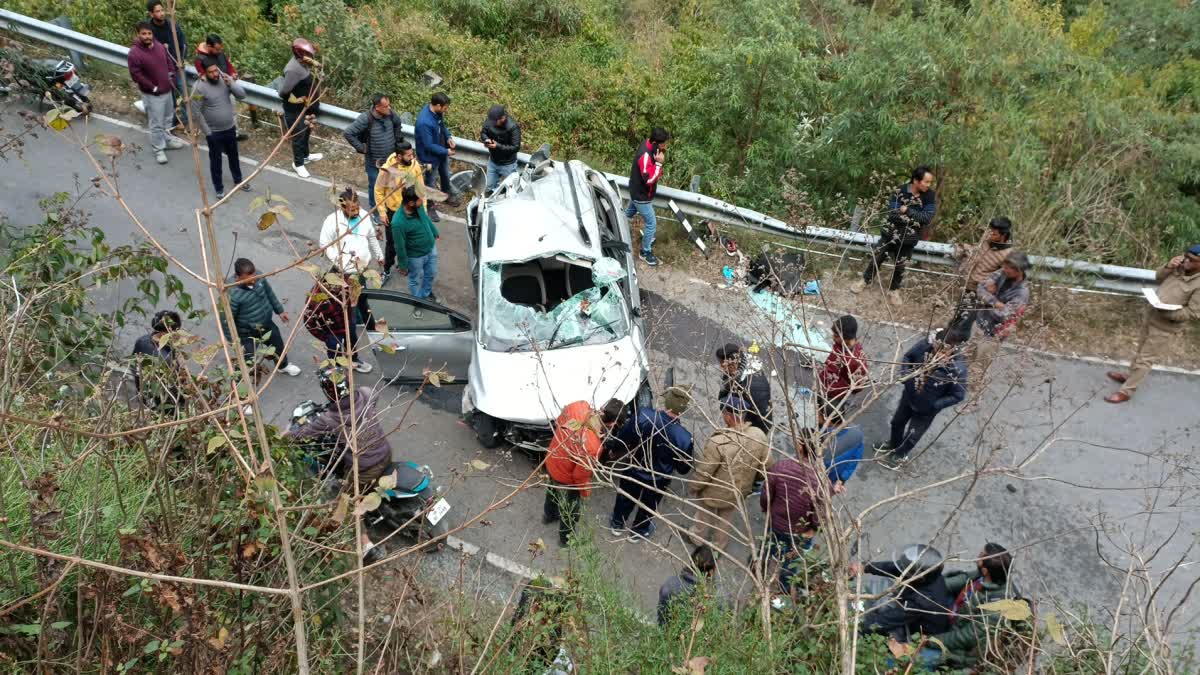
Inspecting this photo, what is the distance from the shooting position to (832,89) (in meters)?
10.2

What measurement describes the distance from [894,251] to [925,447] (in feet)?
8.45

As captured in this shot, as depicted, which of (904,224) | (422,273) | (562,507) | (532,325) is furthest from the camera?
(422,273)

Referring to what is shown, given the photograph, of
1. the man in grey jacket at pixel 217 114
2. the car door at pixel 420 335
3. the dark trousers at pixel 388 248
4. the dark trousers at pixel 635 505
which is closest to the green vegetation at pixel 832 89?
the man in grey jacket at pixel 217 114

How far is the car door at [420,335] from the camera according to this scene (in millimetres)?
7688

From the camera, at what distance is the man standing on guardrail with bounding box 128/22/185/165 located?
991 centimetres

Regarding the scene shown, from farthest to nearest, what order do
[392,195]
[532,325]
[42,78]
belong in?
[42,78], [392,195], [532,325]

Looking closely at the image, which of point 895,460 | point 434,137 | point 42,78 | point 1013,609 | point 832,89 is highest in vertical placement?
point 1013,609

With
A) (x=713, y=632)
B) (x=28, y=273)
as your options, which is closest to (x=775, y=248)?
(x=713, y=632)

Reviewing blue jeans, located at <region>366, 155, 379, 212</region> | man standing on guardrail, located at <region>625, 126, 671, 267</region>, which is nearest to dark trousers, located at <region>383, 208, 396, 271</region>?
blue jeans, located at <region>366, 155, 379, 212</region>

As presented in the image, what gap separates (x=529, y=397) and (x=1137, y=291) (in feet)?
22.9

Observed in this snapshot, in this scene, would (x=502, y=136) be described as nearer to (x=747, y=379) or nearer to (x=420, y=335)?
(x=420, y=335)

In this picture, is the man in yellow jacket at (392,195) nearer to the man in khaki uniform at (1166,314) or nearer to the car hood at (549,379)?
the car hood at (549,379)

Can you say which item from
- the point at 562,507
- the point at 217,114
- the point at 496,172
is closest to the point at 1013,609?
the point at 562,507

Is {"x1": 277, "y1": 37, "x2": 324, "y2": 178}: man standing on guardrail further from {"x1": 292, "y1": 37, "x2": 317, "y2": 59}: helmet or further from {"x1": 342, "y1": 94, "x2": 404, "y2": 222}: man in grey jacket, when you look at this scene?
{"x1": 342, "y1": 94, "x2": 404, "y2": 222}: man in grey jacket
